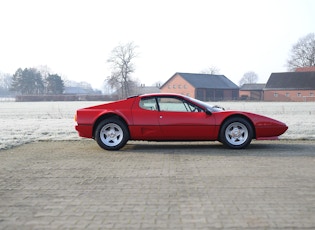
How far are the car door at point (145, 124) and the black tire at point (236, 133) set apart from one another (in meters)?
1.52

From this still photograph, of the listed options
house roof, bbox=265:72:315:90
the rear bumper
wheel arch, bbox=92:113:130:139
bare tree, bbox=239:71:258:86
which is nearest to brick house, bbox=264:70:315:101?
house roof, bbox=265:72:315:90

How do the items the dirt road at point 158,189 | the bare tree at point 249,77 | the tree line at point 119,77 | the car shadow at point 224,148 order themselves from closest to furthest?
1. the dirt road at point 158,189
2. the car shadow at point 224,148
3. the tree line at point 119,77
4. the bare tree at point 249,77

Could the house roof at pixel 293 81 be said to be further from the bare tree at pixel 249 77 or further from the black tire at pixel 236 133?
the bare tree at pixel 249 77

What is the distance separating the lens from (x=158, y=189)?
15.5ft

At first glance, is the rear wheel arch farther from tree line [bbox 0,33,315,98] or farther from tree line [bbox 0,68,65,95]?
tree line [bbox 0,68,65,95]

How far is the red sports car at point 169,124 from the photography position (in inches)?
316

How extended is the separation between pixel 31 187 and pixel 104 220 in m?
1.79

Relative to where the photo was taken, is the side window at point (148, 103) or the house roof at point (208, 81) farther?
the house roof at point (208, 81)

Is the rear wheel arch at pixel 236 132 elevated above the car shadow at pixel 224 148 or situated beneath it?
elevated above

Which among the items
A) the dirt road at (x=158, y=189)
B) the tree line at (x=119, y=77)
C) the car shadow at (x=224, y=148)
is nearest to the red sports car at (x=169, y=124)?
the car shadow at (x=224, y=148)

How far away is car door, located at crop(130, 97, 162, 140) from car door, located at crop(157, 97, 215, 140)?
5.1 inches

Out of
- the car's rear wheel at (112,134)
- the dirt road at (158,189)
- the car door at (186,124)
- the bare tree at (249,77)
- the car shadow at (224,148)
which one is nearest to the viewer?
the dirt road at (158,189)

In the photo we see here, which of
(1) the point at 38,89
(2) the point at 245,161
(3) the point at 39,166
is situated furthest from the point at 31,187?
(1) the point at 38,89

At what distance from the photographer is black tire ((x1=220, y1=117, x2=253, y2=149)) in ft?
26.5
